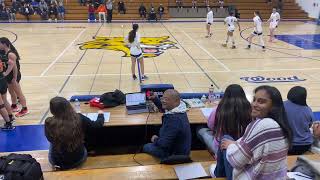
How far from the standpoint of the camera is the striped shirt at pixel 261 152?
8.31ft

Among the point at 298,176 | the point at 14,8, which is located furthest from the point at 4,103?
the point at 14,8

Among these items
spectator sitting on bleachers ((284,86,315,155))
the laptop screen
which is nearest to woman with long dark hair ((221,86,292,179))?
spectator sitting on bleachers ((284,86,315,155))

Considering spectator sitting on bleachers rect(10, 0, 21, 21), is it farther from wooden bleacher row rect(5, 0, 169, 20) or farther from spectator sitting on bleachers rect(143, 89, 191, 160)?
spectator sitting on bleachers rect(143, 89, 191, 160)

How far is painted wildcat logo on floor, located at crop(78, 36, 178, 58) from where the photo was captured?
48.1 feet

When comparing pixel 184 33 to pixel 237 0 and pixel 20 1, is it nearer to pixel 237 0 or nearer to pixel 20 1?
pixel 237 0

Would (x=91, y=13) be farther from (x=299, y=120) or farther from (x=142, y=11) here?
(x=299, y=120)

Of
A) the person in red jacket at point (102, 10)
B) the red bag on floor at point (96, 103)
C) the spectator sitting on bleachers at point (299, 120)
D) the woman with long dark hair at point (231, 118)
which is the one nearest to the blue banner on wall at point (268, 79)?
the spectator sitting on bleachers at point (299, 120)

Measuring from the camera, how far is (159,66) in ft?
39.7

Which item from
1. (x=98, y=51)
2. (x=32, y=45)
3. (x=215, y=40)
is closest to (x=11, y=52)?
(x=98, y=51)

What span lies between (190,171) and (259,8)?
27.2 meters

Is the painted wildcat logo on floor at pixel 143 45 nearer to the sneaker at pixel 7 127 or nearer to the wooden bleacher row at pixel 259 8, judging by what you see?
the sneaker at pixel 7 127

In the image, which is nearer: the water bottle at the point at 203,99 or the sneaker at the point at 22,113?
the water bottle at the point at 203,99

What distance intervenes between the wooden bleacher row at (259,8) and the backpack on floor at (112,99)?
2372 cm

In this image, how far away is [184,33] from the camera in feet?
65.5
